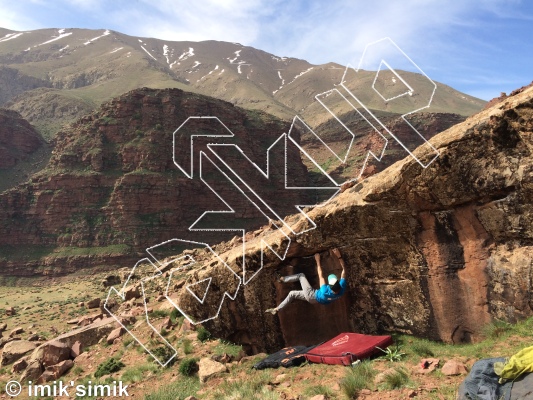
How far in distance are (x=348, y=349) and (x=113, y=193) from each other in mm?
62499

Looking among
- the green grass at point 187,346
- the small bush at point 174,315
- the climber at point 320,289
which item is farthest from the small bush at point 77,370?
the climber at point 320,289

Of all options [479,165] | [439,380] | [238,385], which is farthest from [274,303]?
[479,165]

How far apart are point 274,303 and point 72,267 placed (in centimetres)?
5641

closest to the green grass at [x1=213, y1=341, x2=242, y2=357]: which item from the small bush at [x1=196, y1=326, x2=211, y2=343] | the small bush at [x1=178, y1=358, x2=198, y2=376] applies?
the small bush at [x1=196, y1=326, x2=211, y2=343]

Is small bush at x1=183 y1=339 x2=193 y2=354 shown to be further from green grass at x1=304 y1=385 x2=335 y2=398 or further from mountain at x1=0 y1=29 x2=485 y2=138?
mountain at x1=0 y1=29 x2=485 y2=138

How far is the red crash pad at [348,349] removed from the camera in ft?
22.1

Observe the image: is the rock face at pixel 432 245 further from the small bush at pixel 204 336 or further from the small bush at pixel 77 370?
the small bush at pixel 77 370

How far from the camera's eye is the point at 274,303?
9094 mm

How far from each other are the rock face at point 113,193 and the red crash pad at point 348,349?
53.9 metres

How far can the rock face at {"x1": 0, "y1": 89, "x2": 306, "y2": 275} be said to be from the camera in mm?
59219

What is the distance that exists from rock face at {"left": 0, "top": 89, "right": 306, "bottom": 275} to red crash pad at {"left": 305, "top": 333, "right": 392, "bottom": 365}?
53.9 metres

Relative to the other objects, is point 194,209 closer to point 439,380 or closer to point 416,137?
point 416,137

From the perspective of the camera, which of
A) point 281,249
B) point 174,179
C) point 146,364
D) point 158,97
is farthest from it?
point 158,97

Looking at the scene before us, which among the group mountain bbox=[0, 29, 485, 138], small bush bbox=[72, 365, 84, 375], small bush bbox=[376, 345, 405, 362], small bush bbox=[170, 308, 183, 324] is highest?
mountain bbox=[0, 29, 485, 138]
